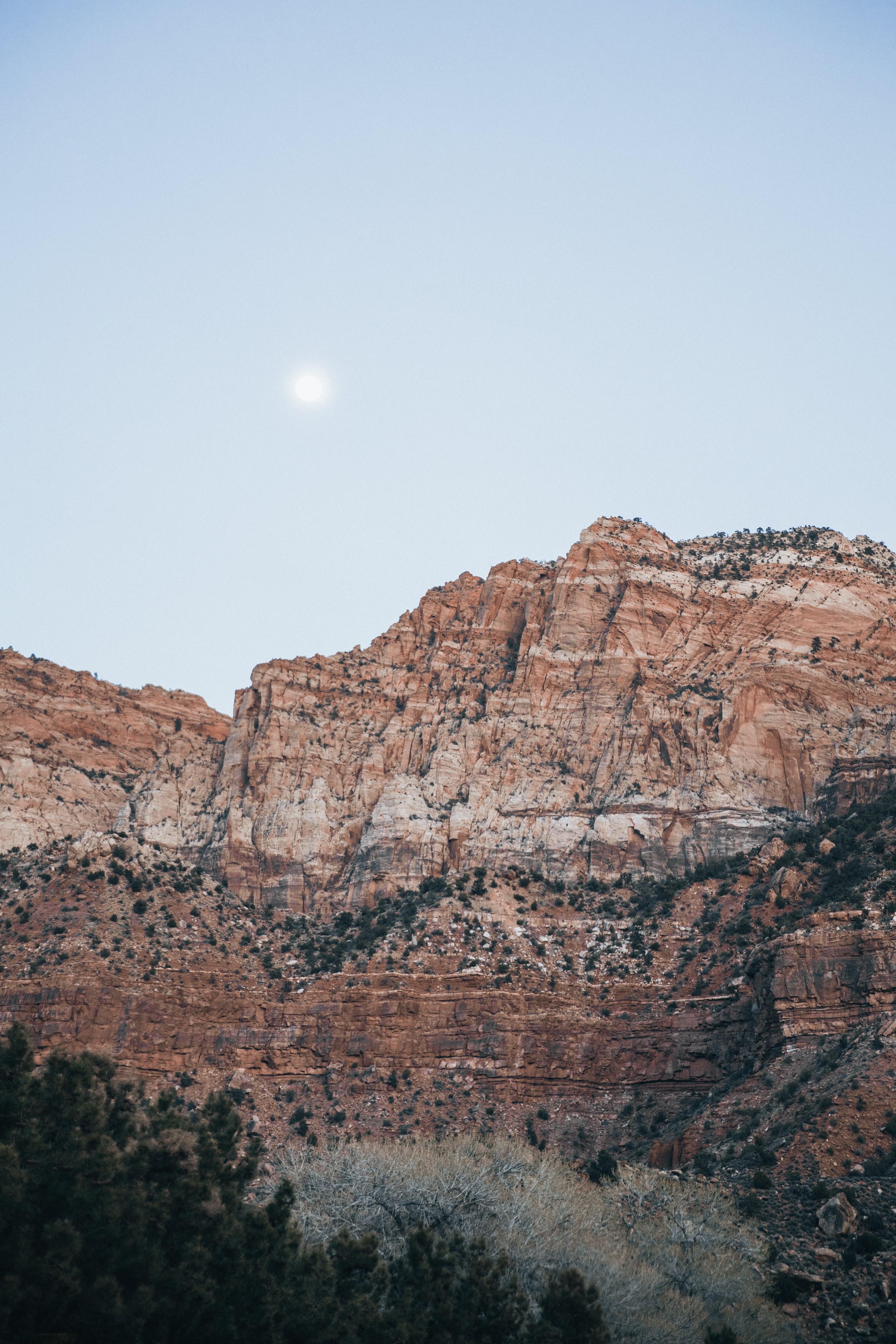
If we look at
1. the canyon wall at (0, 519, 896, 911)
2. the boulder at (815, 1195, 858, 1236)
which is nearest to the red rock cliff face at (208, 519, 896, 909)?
the canyon wall at (0, 519, 896, 911)

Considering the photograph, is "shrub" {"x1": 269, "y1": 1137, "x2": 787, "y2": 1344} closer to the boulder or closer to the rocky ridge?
the rocky ridge

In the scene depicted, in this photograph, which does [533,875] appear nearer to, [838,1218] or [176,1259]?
[838,1218]

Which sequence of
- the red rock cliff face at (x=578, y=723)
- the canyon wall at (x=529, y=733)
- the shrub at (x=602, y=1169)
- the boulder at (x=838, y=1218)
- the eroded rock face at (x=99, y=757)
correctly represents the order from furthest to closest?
1. the eroded rock face at (x=99, y=757)
2. the canyon wall at (x=529, y=733)
3. the red rock cliff face at (x=578, y=723)
4. the shrub at (x=602, y=1169)
5. the boulder at (x=838, y=1218)

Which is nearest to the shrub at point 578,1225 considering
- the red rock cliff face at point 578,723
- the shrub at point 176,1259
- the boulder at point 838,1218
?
the boulder at point 838,1218

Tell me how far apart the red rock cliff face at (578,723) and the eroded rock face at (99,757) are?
4443mm

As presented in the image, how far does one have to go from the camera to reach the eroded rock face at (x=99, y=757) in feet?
326

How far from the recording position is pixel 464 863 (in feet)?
292

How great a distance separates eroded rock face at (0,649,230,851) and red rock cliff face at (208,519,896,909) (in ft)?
14.6

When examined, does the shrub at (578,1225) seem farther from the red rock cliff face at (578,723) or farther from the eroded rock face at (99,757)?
the eroded rock face at (99,757)

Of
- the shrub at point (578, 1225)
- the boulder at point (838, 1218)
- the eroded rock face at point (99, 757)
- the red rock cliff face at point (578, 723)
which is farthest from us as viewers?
the eroded rock face at point (99, 757)

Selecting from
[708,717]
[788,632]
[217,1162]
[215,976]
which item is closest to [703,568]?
[788,632]

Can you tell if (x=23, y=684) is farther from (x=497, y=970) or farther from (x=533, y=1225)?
(x=533, y=1225)

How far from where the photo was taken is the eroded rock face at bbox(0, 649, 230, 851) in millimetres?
99375

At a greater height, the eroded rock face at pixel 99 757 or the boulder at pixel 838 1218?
the eroded rock face at pixel 99 757
